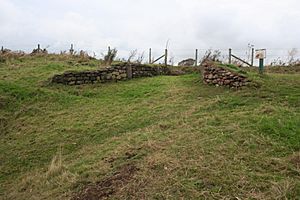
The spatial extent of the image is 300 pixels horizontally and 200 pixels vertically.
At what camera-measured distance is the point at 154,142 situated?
270 inches

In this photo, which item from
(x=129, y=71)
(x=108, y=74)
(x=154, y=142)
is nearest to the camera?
(x=154, y=142)

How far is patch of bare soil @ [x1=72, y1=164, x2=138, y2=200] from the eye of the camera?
5.35m

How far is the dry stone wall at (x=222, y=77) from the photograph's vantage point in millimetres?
11076

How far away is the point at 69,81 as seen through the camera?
14.4 m

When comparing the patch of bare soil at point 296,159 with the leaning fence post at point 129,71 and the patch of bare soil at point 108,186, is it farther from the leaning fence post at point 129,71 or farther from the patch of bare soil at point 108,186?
the leaning fence post at point 129,71

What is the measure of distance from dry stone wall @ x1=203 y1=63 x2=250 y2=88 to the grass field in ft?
1.05

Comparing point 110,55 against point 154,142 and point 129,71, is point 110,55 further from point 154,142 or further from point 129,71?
point 154,142

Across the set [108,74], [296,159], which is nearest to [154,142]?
[296,159]

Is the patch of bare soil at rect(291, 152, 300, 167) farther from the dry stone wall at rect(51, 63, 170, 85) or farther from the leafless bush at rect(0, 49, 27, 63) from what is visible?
the leafless bush at rect(0, 49, 27, 63)

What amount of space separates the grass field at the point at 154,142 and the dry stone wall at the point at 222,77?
1.05ft

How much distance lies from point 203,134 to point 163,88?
6007 mm

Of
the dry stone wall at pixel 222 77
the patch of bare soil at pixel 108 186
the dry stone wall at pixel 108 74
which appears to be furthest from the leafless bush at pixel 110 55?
the patch of bare soil at pixel 108 186

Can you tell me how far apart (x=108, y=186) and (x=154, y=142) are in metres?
1.57

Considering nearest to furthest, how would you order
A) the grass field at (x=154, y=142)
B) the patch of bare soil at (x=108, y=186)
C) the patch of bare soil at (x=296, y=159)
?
the grass field at (x=154, y=142) → the patch of bare soil at (x=296, y=159) → the patch of bare soil at (x=108, y=186)
